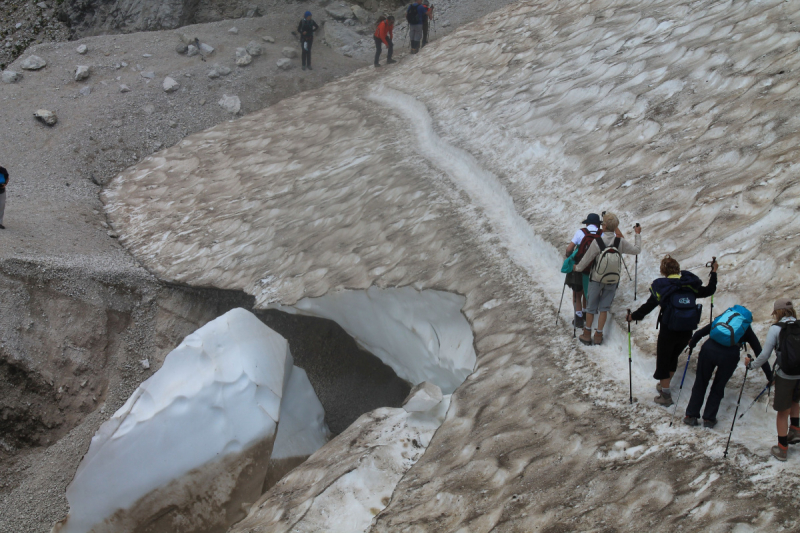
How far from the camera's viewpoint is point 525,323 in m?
6.48

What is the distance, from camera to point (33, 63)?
1661cm

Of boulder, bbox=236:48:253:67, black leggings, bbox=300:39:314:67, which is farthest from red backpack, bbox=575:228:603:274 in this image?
boulder, bbox=236:48:253:67

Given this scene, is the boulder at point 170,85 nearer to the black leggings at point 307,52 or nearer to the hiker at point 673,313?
the black leggings at point 307,52

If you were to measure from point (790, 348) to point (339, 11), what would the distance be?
1907 centimetres

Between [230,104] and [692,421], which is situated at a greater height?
[230,104]

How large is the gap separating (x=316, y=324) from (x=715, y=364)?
7.56 m

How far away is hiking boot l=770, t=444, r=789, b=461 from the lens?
391 centimetres

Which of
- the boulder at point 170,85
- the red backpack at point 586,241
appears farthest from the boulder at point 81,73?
the red backpack at point 586,241

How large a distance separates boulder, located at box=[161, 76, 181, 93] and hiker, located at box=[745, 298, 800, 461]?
1616 centimetres

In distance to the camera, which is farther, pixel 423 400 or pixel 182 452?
pixel 182 452

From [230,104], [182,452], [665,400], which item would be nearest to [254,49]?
[230,104]

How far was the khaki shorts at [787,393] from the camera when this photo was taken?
395cm

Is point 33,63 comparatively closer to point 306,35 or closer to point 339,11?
point 306,35

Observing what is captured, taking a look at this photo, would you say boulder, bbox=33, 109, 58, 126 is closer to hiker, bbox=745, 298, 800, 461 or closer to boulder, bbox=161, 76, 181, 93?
boulder, bbox=161, 76, 181, 93
